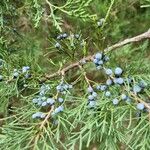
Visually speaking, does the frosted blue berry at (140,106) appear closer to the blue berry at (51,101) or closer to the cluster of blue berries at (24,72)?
the blue berry at (51,101)

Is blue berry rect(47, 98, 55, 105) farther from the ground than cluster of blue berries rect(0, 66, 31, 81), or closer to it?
closer to it

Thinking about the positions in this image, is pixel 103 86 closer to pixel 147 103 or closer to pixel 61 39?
pixel 147 103

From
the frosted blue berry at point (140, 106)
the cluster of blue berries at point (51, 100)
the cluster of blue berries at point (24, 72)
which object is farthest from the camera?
the cluster of blue berries at point (24, 72)

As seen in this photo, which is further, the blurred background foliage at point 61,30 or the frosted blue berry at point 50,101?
the blurred background foliage at point 61,30

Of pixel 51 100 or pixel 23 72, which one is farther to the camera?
pixel 23 72

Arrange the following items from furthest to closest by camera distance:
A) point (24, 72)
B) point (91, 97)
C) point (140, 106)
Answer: point (24, 72), point (91, 97), point (140, 106)

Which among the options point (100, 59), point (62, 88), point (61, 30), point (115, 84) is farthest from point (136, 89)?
point (61, 30)

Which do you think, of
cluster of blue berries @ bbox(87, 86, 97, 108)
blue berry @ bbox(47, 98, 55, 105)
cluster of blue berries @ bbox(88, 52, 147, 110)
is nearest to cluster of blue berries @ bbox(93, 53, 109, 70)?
cluster of blue berries @ bbox(88, 52, 147, 110)

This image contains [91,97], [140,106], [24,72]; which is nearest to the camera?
[140,106]

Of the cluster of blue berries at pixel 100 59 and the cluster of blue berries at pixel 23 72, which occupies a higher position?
the cluster of blue berries at pixel 100 59

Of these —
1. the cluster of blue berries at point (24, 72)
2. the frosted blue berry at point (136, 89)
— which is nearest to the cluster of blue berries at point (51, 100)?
the cluster of blue berries at point (24, 72)

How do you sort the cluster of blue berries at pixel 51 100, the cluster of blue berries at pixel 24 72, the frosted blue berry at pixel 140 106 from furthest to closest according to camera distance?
the cluster of blue berries at pixel 24 72, the cluster of blue berries at pixel 51 100, the frosted blue berry at pixel 140 106

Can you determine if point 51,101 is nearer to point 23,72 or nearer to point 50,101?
point 50,101

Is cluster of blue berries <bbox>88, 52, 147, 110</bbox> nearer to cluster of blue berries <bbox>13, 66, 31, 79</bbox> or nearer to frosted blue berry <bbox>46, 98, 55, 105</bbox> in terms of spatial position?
frosted blue berry <bbox>46, 98, 55, 105</bbox>
